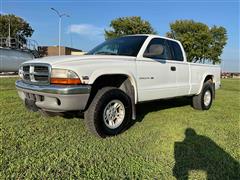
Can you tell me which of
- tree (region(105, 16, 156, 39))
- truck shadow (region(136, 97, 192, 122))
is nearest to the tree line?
tree (region(105, 16, 156, 39))

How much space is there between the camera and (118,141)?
4.41m

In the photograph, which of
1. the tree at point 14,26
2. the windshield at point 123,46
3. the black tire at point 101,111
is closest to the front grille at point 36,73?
the black tire at point 101,111

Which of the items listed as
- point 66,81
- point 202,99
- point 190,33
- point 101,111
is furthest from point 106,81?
point 190,33

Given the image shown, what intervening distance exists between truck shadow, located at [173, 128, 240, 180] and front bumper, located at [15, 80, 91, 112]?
1577mm

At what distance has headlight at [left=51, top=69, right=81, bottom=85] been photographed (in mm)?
4129

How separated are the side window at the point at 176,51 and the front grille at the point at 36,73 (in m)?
3.20

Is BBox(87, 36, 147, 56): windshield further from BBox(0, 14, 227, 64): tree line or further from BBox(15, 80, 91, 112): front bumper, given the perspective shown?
BBox(0, 14, 227, 64): tree line

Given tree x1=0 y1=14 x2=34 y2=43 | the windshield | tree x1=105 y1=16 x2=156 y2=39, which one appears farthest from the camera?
tree x1=0 y1=14 x2=34 y2=43

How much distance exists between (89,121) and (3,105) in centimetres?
365

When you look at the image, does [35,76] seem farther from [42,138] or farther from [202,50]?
[202,50]

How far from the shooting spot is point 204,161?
3.70 meters

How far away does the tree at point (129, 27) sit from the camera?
123 ft

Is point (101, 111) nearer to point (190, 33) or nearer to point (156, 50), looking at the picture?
point (156, 50)

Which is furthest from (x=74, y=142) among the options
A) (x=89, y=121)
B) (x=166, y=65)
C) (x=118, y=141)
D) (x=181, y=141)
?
(x=166, y=65)
